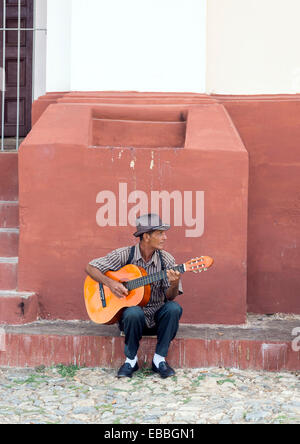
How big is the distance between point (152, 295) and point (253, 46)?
271cm

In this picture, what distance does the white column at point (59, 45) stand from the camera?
574 centimetres

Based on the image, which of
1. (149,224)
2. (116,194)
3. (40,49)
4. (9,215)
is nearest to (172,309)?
(149,224)

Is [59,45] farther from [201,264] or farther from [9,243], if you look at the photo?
[201,264]

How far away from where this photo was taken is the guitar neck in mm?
3889

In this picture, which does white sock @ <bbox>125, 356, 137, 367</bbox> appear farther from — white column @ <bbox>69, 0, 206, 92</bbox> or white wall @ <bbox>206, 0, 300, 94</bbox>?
white wall @ <bbox>206, 0, 300, 94</bbox>

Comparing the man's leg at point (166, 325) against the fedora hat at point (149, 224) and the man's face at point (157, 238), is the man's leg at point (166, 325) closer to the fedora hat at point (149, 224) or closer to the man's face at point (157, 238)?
the man's face at point (157, 238)

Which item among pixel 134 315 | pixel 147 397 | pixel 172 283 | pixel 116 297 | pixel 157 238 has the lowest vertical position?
pixel 147 397

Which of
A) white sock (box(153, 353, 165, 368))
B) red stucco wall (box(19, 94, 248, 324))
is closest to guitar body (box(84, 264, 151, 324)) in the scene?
white sock (box(153, 353, 165, 368))

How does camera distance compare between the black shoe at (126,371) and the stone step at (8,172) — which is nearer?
the black shoe at (126,371)

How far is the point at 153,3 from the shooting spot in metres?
5.45

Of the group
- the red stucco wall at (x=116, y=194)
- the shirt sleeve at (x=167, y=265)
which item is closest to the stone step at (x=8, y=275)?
the red stucco wall at (x=116, y=194)

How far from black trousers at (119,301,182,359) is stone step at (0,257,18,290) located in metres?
1.17

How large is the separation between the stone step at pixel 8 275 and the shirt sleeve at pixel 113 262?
99 cm

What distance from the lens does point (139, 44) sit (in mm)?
5469
